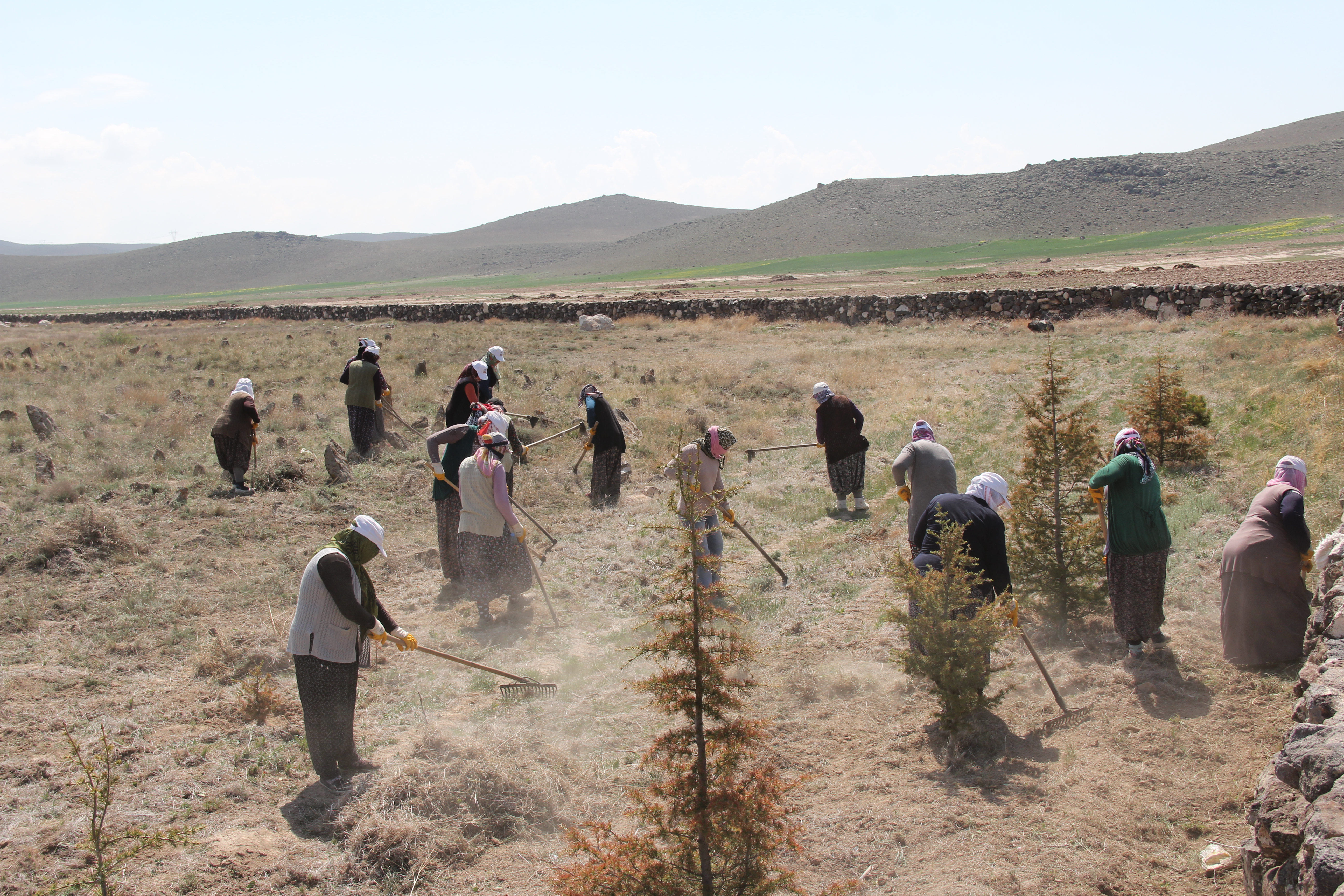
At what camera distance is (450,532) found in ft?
28.8

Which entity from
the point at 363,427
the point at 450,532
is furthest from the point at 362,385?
the point at 450,532

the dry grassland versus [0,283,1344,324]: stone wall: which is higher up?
[0,283,1344,324]: stone wall

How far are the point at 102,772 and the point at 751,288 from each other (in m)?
50.4

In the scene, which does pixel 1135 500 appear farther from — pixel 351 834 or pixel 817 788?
pixel 351 834

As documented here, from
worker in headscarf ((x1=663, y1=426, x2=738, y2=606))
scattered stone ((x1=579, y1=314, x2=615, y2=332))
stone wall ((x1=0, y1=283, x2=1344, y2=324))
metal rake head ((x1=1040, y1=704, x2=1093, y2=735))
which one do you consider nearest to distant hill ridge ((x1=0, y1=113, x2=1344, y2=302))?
stone wall ((x1=0, y1=283, x2=1344, y2=324))

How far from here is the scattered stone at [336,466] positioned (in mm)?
12523

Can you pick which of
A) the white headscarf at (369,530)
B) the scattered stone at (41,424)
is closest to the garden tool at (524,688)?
the white headscarf at (369,530)

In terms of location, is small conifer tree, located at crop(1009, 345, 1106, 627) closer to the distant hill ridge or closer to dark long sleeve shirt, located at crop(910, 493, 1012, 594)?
dark long sleeve shirt, located at crop(910, 493, 1012, 594)

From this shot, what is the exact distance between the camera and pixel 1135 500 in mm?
6262

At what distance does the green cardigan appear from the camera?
6.18 meters

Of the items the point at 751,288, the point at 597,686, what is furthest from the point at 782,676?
the point at 751,288

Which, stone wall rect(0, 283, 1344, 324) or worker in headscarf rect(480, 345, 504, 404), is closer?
worker in headscarf rect(480, 345, 504, 404)

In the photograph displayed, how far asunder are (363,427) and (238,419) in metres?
2.18

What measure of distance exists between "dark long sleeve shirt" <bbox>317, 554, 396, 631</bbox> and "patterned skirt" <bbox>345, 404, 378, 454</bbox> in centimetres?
884
